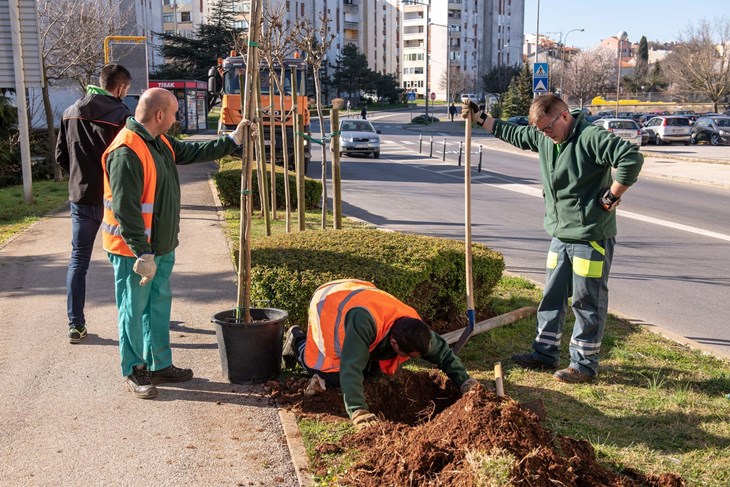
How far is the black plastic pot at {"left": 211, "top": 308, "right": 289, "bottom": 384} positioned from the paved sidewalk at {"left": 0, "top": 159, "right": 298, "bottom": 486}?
9 cm

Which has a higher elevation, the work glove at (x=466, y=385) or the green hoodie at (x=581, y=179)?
the green hoodie at (x=581, y=179)

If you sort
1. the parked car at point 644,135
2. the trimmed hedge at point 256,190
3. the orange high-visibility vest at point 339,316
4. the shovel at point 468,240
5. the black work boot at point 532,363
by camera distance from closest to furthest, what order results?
the orange high-visibility vest at point 339,316 → the shovel at point 468,240 → the black work boot at point 532,363 → the trimmed hedge at point 256,190 → the parked car at point 644,135

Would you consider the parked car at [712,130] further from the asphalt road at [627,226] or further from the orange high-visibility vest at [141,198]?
the orange high-visibility vest at [141,198]

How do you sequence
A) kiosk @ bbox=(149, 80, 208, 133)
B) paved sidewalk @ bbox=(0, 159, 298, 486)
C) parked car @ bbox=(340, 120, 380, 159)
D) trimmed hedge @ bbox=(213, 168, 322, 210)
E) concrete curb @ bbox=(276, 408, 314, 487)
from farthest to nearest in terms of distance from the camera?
kiosk @ bbox=(149, 80, 208, 133) < parked car @ bbox=(340, 120, 380, 159) < trimmed hedge @ bbox=(213, 168, 322, 210) < paved sidewalk @ bbox=(0, 159, 298, 486) < concrete curb @ bbox=(276, 408, 314, 487)

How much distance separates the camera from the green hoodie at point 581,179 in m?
5.05

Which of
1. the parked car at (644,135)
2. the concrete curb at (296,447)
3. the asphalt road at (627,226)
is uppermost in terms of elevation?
the parked car at (644,135)

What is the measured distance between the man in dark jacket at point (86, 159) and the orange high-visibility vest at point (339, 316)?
2139mm

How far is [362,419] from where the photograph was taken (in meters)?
4.25

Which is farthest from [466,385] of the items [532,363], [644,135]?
[644,135]

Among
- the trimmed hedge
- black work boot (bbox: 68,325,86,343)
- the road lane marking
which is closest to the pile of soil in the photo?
black work boot (bbox: 68,325,86,343)

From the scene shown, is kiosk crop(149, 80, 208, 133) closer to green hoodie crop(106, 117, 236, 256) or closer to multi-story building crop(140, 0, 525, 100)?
green hoodie crop(106, 117, 236, 256)

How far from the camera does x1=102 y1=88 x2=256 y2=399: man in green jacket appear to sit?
15.6ft

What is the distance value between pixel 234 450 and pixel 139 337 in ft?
4.09

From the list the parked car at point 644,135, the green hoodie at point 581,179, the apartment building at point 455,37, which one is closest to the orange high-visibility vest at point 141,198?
the green hoodie at point 581,179
